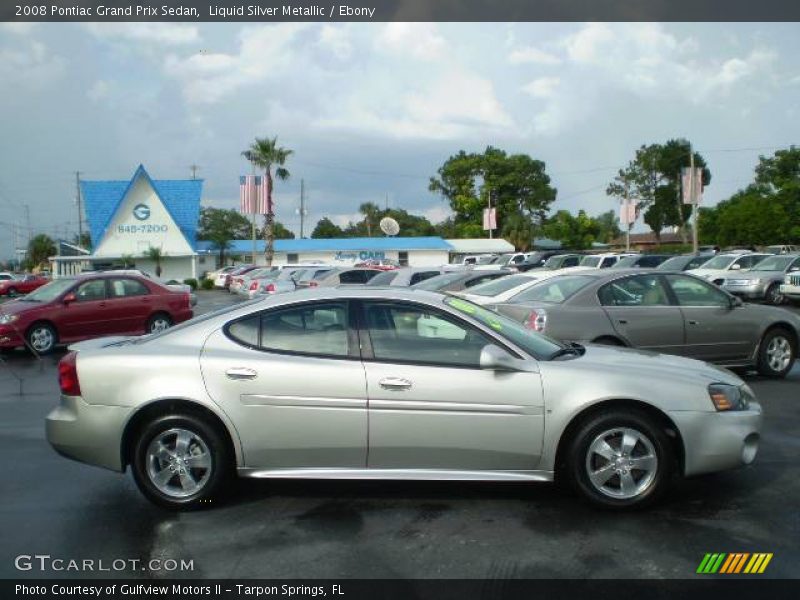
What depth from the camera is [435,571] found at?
394 centimetres

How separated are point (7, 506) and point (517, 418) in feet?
11.5

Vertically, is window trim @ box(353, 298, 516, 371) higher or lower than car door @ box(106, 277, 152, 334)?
higher

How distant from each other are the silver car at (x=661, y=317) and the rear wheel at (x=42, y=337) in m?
8.37

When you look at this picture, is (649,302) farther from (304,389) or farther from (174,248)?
(174,248)

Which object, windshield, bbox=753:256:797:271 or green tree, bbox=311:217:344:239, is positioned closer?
windshield, bbox=753:256:797:271

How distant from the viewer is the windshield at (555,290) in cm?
891

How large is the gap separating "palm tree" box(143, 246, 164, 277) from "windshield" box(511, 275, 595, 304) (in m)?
46.7

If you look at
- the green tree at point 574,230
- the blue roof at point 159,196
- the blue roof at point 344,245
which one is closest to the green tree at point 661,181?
the green tree at point 574,230

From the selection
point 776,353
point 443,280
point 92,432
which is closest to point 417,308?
point 92,432

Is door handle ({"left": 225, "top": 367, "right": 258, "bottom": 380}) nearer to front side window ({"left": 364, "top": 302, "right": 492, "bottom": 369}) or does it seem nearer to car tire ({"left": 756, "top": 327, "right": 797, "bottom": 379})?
front side window ({"left": 364, "top": 302, "right": 492, "bottom": 369})

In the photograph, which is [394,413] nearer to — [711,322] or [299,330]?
[299,330]

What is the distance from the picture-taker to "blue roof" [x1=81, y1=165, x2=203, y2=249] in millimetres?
53031

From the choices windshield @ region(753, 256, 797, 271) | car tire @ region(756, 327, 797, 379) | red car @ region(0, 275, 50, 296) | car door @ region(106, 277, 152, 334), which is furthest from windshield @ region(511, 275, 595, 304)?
red car @ region(0, 275, 50, 296)

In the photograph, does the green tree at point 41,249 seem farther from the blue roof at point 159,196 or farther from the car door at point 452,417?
the car door at point 452,417
